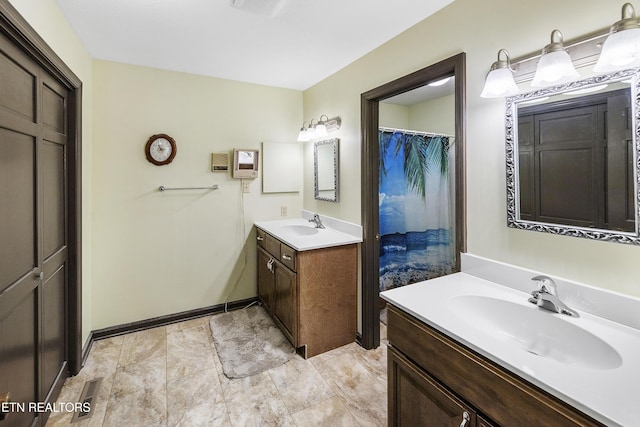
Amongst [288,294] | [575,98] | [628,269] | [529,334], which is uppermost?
[575,98]

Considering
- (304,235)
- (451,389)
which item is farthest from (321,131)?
(451,389)

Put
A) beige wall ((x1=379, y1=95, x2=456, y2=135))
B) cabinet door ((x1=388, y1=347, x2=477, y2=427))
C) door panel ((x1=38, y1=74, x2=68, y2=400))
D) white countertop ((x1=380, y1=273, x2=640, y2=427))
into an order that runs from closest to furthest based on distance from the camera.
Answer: white countertop ((x1=380, y1=273, x2=640, y2=427)), cabinet door ((x1=388, y1=347, x2=477, y2=427)), door panel ((x1=38, y1=74, x2=68, y2=400)), beige wall ((x1=379, y1=95, x2=456, y2=135))

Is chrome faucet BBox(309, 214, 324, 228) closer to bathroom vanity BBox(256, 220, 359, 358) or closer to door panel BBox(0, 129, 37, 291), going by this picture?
bathroom vanity BBox(256, 220, 359, 358)

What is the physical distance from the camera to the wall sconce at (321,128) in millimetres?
2660

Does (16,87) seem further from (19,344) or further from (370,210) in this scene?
(370,210)

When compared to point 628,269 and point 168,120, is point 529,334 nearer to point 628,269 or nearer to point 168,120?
point 628,269

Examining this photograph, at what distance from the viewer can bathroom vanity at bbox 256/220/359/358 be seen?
2.20 meters

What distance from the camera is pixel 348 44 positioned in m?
2.15

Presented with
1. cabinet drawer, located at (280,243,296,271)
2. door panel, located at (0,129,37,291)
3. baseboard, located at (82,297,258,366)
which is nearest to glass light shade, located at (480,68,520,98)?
cabinet drawer, located at (280,243,296,271)

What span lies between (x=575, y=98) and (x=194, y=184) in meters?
2.69

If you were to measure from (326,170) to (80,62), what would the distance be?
1962 millimetres

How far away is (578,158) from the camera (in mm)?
1168

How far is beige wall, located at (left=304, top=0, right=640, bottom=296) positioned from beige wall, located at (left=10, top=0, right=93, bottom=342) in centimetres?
189

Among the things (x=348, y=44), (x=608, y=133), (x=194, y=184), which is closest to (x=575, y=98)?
(x=608, y=133)
